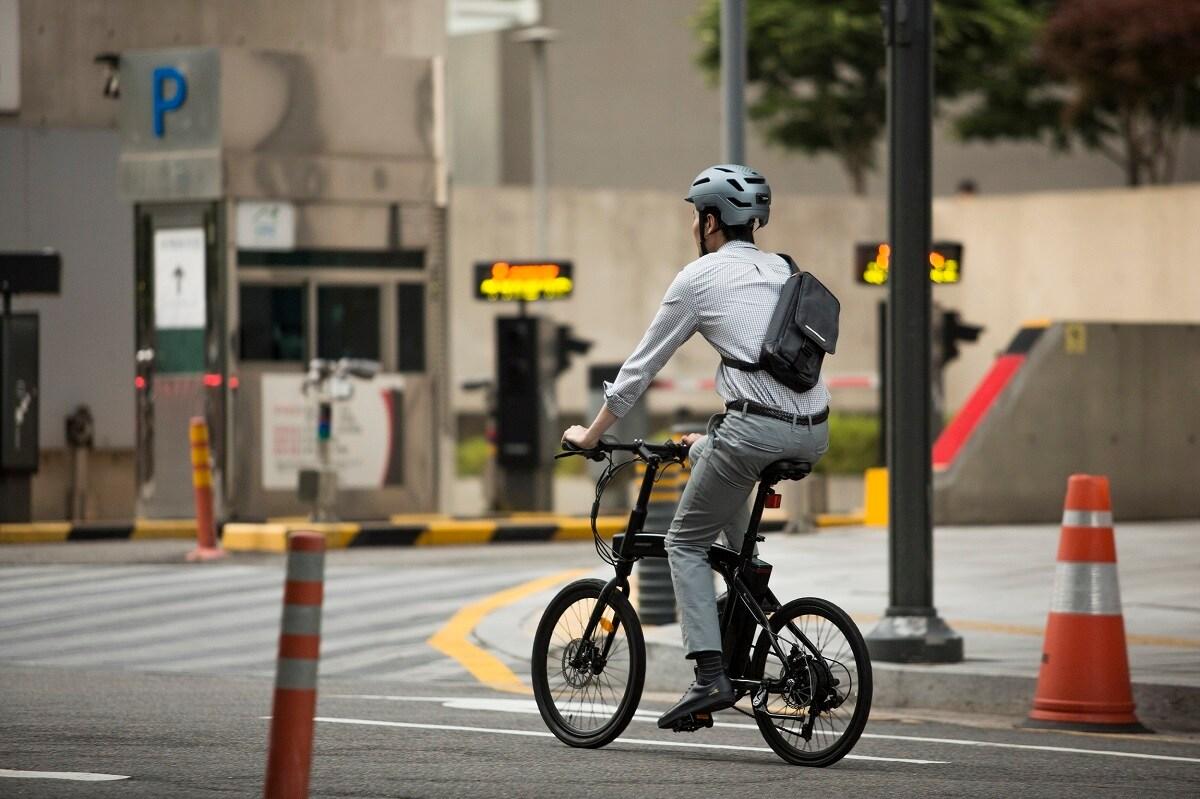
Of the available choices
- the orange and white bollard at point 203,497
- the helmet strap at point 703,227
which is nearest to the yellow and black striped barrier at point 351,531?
the orange and white bollard at point 203,497

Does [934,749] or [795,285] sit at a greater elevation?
[795,285]

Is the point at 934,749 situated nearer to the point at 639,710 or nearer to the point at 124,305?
the point at 639,710

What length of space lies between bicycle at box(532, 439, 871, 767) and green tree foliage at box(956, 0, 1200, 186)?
3718 centimetres

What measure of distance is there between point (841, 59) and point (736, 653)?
39844 mm

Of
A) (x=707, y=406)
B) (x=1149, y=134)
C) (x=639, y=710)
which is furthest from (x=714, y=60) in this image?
(x=639, y=710)

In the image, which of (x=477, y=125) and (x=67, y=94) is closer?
(x=67, y=94)

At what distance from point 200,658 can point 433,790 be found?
5462 mm

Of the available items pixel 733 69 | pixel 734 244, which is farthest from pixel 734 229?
pixel 733 69

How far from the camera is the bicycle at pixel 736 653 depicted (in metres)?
7.28

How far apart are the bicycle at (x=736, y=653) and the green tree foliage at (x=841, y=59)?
123 ft

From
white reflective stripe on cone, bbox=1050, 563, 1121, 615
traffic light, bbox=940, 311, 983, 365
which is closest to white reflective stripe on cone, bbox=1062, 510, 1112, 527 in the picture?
white reflective stripe on cone, bbox=1050, 563, 1121, 615

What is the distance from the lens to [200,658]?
38.7 ft

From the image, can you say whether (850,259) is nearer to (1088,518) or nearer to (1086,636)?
(1088,518)

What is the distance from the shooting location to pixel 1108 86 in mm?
43938
